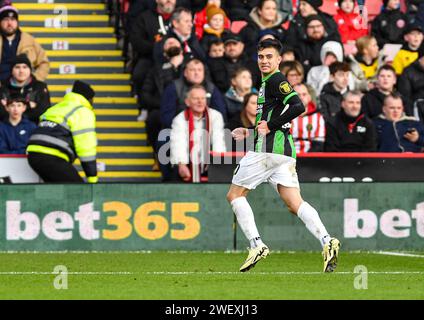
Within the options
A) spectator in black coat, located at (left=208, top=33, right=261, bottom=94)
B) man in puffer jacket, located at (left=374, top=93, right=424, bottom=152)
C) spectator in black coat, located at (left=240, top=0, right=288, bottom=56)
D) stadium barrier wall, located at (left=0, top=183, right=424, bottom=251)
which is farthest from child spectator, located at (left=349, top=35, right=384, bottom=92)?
stadium barrier wall, located at (left=0, top=183, right=424, bottom=251)

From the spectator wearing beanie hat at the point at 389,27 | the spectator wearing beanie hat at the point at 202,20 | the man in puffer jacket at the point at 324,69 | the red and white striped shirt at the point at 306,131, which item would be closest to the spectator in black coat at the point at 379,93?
the man in puffer jacket at the point at 324,69

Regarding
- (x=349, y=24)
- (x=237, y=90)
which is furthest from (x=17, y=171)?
(x=349, y=24)

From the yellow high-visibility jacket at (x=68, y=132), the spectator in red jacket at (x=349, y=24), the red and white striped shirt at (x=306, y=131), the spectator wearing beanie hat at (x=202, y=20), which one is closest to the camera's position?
the yellow high-visibility jacket at (x=68, y=132)

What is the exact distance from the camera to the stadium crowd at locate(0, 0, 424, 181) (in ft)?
64.5

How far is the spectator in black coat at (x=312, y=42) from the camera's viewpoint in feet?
72.1

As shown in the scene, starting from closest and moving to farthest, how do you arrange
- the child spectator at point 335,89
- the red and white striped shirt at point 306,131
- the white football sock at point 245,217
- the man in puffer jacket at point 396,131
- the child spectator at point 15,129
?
1. the white football sock at point 245,217
2. the child spectator at point 15,129
3. the red and white striped shirt at point 306,131
4. the man in puffer jacket at point 396,131
5. the child spectator at point 335,89

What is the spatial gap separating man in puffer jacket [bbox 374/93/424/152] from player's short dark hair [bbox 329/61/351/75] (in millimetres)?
777

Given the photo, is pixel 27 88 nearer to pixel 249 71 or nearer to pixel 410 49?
pixel 249 71

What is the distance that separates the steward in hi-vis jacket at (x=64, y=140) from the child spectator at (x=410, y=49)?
20.2 feet

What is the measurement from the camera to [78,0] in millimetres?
24281

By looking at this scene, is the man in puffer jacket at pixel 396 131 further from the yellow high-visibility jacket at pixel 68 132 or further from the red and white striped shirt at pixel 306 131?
the yellow high-visibility jacket at pixel 68 132

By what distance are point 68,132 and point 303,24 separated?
17.9 ft
